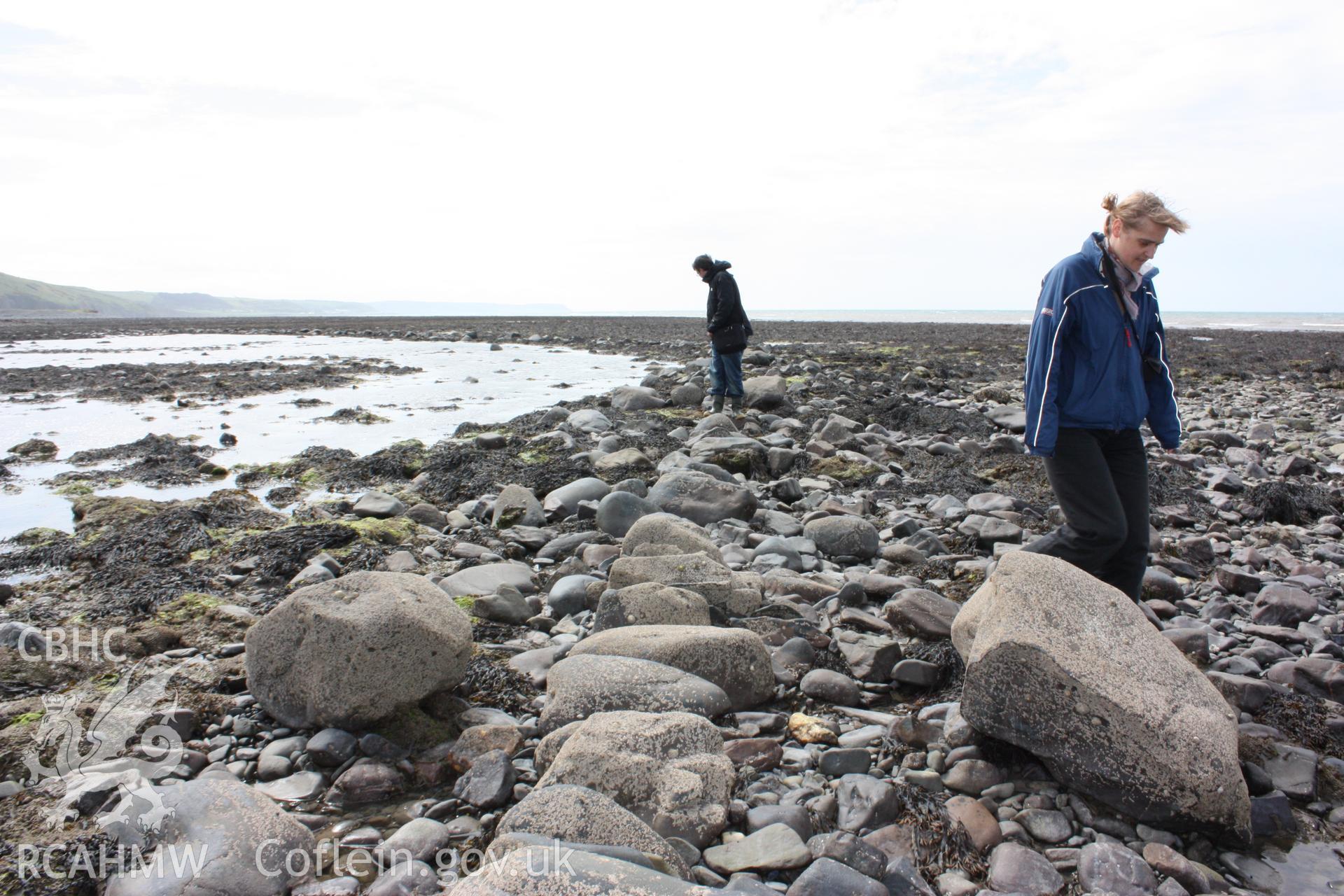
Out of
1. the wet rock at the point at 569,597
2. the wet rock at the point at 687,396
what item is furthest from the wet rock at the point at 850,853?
the wet rock at the point at 687,396

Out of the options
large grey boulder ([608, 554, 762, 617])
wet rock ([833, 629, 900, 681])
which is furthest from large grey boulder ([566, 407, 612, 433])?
wet rock ([833, 629, 900, 681])

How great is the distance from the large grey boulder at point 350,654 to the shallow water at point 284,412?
5101 mm

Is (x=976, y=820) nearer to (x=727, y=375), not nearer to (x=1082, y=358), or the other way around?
(x=1082, y=358)

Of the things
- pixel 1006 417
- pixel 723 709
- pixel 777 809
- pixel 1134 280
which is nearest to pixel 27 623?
pixel 723 709

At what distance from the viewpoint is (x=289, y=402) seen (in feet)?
53.2

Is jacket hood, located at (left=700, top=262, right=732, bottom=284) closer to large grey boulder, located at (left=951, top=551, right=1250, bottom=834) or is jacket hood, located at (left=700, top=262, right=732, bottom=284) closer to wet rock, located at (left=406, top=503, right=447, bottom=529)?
wet rock, located at (left=406, top=503, right=447, bottom=529)

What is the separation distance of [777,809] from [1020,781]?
1016 millimetres

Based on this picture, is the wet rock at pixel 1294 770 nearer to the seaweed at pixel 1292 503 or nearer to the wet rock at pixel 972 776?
the wet rock at pixel 972 776

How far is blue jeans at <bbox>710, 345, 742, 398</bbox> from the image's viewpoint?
1248 cm

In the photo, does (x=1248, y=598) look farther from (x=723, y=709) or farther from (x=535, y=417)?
(x=535, y=417)

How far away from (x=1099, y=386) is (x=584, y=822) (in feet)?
9.82

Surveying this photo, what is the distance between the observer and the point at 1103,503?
377cm

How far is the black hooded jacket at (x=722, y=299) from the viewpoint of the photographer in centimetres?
1177

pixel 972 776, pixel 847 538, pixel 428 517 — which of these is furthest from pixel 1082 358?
pixel 428 517
